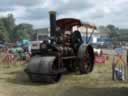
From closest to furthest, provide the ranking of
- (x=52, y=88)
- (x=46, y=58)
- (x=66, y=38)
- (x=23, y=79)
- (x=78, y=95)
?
(x=78, y=95) < (x=52, y=88) < (x=46, y=58) < (x=23, y=79) < (x=66, y=38)

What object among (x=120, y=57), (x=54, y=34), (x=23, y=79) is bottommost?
(x=23, y=79)

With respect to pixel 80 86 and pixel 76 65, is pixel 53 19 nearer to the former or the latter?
pixel 76 65

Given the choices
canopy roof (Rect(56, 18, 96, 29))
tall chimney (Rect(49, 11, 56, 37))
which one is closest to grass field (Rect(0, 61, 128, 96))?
tall chimney (Rect(49, 11, 56, 37))

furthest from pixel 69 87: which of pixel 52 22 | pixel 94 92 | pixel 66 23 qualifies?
pixel 66 23

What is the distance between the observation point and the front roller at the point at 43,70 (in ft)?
35.7

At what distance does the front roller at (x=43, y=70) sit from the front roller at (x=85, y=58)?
226 centimetres

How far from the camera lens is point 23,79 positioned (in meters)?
12.3

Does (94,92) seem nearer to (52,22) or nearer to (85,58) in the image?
(52,22)

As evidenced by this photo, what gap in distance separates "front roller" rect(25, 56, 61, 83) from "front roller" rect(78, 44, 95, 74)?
2258 millimetres

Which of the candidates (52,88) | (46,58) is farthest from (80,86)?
(46,58)

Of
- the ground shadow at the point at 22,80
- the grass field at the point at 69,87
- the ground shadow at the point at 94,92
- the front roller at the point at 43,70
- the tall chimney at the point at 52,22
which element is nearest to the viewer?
the ground shadow at the point at 94,92

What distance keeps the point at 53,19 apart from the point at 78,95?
447 centimetres

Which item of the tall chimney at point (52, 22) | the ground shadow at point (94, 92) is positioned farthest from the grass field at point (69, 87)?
the tall chimney at point (52, 22)

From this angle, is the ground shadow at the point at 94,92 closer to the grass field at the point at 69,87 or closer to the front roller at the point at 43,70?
the grass field at the point at 69,87
